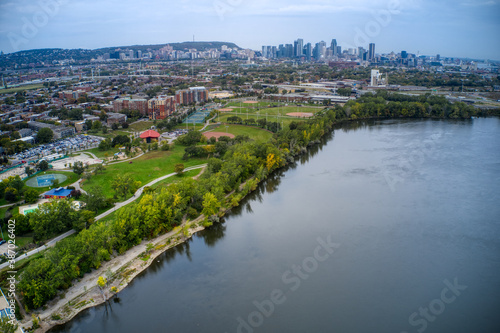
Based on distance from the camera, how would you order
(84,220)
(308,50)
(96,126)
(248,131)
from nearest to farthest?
(84,220) < (248,131) < (96,126) < (308,50)

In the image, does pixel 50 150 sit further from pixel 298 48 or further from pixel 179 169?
pixel 298 48

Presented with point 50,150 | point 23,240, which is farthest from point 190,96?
point 23,240

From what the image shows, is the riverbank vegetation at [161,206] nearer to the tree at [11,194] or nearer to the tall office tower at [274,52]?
A: the tree at [11,194]

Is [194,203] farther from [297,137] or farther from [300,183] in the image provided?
[297,137]

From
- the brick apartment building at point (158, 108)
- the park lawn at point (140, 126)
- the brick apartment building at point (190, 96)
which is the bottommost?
the park lawn at point (140, 126)

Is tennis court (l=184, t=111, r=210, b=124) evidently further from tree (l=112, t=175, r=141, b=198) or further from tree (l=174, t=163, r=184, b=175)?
tree (l=112, t=175, r=141, b=198)

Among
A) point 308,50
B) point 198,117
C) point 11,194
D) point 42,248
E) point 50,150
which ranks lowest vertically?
point 42,248

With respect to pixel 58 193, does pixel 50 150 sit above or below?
above

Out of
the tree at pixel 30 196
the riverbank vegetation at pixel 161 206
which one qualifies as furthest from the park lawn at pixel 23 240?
the tree at pixel 30 196
